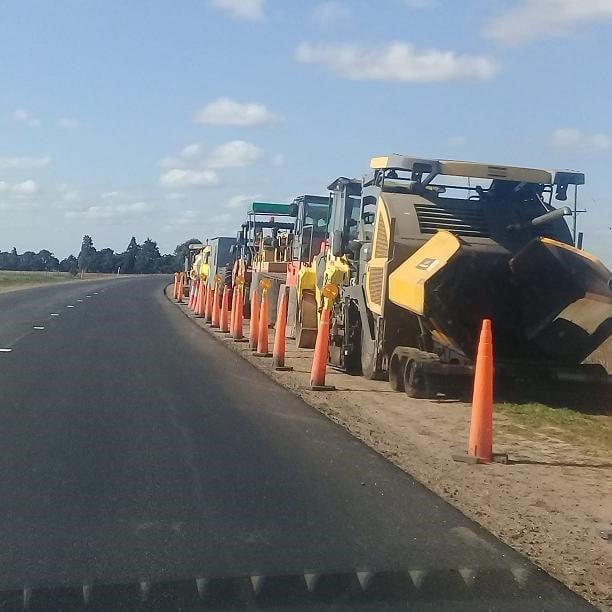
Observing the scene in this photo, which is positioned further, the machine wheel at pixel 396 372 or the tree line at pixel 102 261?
the tree line at pixel 102 261

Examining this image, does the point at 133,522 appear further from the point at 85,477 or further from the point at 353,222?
the point at 353,222

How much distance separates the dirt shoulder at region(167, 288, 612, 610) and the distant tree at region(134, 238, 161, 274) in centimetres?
15001

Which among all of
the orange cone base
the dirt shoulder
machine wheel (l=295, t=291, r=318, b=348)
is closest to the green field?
machine wheel (l=295, t=291, r=318, b=348)

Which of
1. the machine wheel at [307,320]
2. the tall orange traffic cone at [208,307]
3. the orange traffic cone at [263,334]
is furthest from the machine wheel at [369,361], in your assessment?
the tall orange traffic cone at [208,307]

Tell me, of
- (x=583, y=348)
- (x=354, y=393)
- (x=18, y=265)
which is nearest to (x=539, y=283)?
(x=583, y=348)

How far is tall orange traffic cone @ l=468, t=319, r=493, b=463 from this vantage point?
907cm

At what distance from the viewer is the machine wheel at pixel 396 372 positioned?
13633mm

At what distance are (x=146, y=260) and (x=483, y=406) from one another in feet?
515

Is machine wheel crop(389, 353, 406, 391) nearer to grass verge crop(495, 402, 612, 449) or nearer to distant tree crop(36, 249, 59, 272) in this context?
grass verge crop(495, 402, 612, 449)

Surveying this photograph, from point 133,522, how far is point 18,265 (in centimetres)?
16701

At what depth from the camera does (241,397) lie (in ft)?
41.9

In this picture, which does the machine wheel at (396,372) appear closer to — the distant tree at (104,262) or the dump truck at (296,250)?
the dump truck at (296,250)

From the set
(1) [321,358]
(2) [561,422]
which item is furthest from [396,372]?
(2) [561,422]

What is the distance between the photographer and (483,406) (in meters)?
9.07
